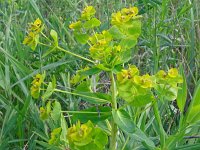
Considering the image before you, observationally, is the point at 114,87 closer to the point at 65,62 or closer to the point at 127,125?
the point at 127,125

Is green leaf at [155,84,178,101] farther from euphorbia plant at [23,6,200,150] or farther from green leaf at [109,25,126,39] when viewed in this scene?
green leaf at [109,25,126,39]

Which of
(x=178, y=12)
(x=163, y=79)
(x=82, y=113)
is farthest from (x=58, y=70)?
(x=163, y=79)

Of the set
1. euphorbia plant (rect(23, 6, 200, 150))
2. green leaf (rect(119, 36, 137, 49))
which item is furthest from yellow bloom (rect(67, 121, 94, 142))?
green leaf (rect(119, 36, 137, 49))

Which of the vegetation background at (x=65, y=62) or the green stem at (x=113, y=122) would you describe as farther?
the vegetation background at (x=65, y=62)

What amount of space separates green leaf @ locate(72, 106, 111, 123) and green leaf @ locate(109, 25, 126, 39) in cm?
16

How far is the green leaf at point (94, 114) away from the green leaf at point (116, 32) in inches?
6.4

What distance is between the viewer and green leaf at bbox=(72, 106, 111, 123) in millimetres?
1028

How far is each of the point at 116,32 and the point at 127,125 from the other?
0.20 metres

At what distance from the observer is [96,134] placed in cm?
97

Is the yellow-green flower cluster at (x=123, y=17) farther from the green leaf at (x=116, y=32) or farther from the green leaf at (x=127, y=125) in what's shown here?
the green leaf at (x=127, y=125)

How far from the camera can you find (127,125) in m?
0.99

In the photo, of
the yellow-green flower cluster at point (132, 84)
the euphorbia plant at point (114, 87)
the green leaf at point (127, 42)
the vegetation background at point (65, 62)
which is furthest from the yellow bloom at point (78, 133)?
the vegetation background at point (65, 62)

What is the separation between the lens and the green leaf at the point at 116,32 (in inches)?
39.3

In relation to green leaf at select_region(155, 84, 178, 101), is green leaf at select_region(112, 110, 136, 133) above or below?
below
